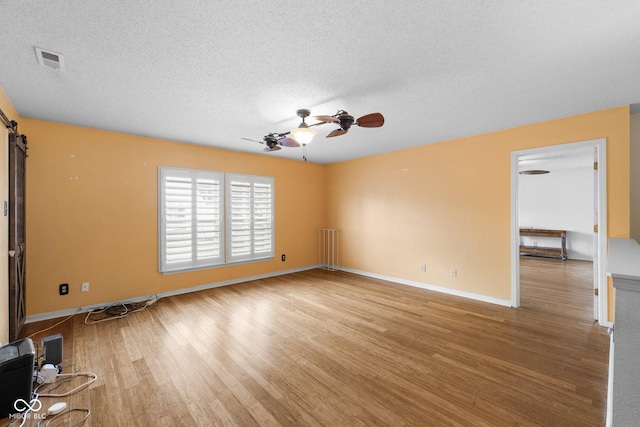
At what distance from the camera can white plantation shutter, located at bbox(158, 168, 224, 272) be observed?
14.2 ft

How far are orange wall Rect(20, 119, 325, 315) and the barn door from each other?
20cm

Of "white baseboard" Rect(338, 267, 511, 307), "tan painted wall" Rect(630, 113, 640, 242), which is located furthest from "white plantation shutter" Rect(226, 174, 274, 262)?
"tan painted wall" Rect(630, 113, 640, 242)

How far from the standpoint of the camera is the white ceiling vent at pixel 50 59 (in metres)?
1.98

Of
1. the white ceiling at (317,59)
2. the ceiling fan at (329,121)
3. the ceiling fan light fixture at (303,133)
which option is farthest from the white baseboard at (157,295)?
the ceiling fan light fixture at (303,133)

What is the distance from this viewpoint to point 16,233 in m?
2.86

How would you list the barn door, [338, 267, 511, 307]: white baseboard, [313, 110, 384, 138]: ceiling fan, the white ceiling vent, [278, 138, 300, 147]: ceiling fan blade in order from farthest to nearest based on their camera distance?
[338, 267, 511, 307]: white baseboard < [278, 138, 300, 147]: ceiling fan blade < the barn door < [313, 110, 384, 138]: ceiling fan < the white ceiling vent

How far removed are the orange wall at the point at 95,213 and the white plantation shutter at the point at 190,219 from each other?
0.45ft

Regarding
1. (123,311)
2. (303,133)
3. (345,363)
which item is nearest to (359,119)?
(303,133)

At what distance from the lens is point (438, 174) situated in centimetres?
458

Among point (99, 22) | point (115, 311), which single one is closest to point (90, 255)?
point (115, 311)

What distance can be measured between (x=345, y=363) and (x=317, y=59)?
2.57 meters

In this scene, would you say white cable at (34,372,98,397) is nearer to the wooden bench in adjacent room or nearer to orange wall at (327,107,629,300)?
orange wall at (327,107,629,300)

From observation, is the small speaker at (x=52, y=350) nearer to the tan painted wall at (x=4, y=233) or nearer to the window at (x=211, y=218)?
→ the tan painted wall at (x=4, y=233)

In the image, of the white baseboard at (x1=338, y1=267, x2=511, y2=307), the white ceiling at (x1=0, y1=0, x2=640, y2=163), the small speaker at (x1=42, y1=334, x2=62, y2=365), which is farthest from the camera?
the white baseboard at (x1=338, y1=267, x2=511, y2=307)
